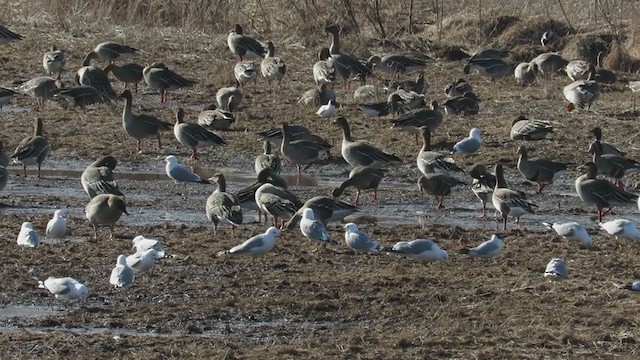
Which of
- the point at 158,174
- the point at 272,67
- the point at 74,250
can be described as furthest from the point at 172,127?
the point at 74,250

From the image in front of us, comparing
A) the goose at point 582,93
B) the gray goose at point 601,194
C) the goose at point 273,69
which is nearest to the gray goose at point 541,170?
the gray goose at point 601,194

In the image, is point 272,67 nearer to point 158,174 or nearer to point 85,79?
point 85,79

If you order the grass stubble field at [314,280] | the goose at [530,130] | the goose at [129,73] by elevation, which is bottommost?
the grass stubble field at [314,280]

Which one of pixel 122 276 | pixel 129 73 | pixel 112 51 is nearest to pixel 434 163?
pixel 122 276

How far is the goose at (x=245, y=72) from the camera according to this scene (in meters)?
22.4

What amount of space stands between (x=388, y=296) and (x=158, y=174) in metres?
6.48

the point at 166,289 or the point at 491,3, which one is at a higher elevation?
the point at 491,3

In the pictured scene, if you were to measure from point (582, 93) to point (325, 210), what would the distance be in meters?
7.69

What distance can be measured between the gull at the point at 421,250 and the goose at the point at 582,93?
8.69 meters

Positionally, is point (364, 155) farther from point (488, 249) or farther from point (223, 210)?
point (488, 249)

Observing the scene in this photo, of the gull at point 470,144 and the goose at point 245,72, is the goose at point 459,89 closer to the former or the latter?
the goose at point 245,72

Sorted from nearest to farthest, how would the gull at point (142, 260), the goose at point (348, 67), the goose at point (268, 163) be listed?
1. the gull at point (142, 260)
2. the goose at point (268, 163)
3. the goose at point (348, 67)

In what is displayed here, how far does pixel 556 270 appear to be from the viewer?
12.1m

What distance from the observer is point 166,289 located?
11758 millimetres
